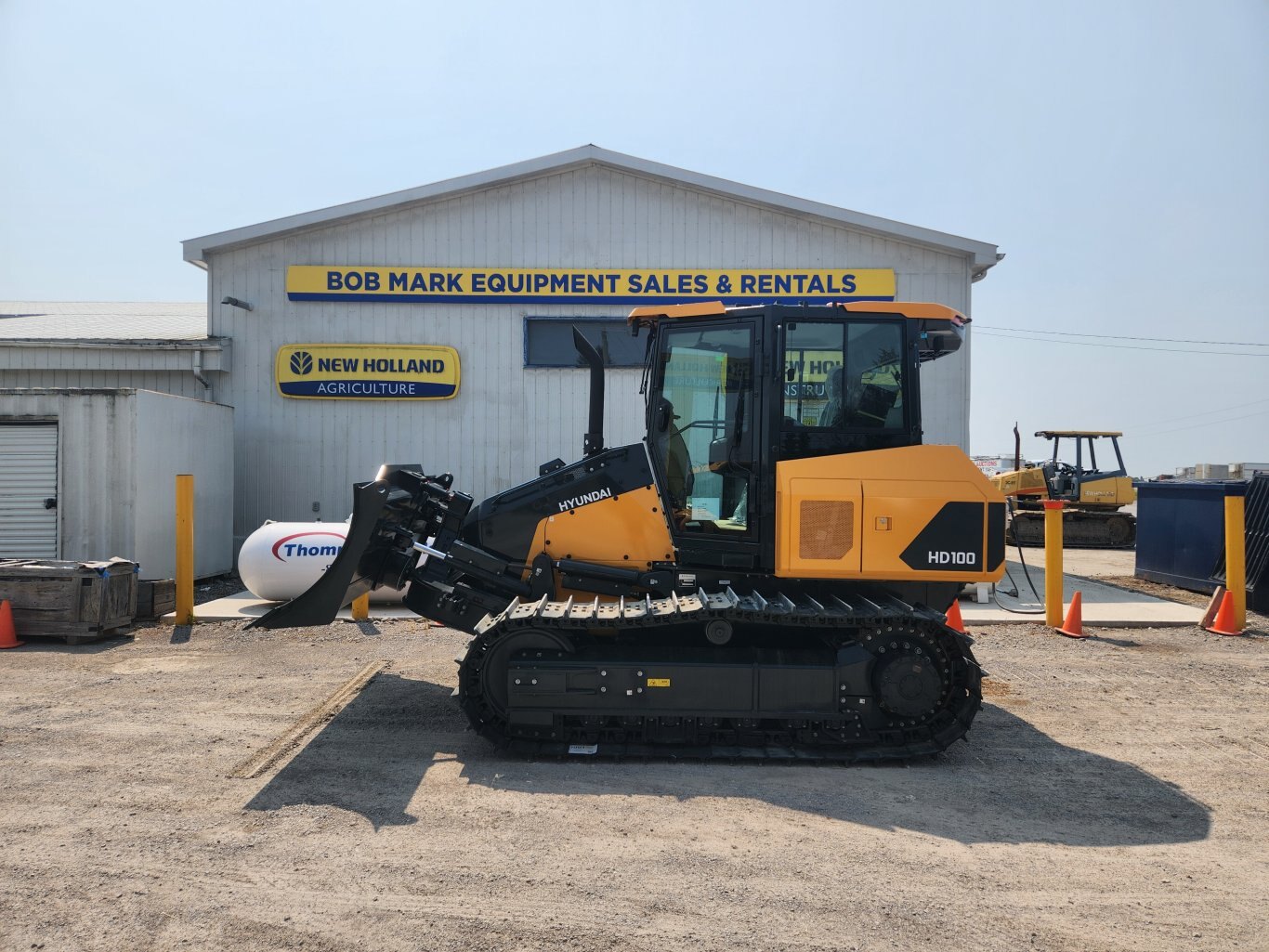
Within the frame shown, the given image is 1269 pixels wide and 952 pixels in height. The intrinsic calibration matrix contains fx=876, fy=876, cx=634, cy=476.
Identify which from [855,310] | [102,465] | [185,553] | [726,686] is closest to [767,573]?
[726,686]

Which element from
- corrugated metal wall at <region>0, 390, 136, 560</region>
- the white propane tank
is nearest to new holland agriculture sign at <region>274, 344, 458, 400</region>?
corrugated metal wall at <region>0, 390, 136, 560</region>

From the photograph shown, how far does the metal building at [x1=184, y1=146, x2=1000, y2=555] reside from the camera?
13.8 m

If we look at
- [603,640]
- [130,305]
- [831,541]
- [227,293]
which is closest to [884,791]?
[831,541]

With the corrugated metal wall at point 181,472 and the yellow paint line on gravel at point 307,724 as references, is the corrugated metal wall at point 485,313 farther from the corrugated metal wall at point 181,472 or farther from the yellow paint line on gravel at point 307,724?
the yellow paint line on gravel at point 307,724

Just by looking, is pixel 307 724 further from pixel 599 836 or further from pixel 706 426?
pixel 706 426

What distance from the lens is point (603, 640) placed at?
602 cm

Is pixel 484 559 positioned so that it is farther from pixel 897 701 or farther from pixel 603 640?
pixel 897 701

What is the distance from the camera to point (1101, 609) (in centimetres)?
1139

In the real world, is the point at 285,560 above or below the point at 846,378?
below

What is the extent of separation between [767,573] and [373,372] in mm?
9591

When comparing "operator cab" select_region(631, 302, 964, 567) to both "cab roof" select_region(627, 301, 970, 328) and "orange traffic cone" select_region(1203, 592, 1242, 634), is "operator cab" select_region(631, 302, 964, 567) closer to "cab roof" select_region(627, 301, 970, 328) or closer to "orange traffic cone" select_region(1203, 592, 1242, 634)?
"cab roof" select_region(627, 301, 970, 328)

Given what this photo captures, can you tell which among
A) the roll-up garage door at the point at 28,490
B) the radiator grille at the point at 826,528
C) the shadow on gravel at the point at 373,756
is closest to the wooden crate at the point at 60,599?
the roll-up garage door at the point at 28,490

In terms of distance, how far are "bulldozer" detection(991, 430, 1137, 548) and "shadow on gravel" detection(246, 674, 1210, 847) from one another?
17774 millimetres

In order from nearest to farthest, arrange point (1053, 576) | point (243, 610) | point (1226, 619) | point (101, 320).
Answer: point (1226, 619) → point (1053, 576) → point (243, 610) → point (101, 320)
